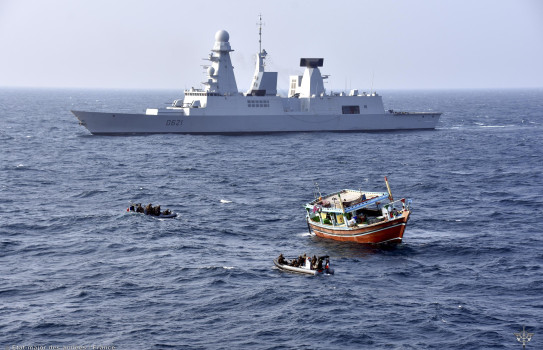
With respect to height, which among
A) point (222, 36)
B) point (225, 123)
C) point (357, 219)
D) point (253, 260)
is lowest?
point (253, 260)

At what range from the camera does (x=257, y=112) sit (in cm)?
10800

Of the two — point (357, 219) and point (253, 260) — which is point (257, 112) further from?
point (253, 260)

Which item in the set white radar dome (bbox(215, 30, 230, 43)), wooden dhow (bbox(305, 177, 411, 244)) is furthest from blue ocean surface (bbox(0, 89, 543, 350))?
white radar dome (bbox(215, 30, 230, 43))

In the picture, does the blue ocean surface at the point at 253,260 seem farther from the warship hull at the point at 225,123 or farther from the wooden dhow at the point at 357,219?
the warship hull at the point at 225,123

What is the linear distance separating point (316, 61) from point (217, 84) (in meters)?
19.0

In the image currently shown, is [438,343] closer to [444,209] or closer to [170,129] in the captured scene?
[444,209]

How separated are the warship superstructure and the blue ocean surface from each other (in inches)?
946

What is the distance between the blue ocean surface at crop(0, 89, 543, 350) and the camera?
100ft

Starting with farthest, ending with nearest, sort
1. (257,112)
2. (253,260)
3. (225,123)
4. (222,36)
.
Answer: (222,36) < (257,112) < (225,123) < (253,260)

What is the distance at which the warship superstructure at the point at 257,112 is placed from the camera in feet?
344

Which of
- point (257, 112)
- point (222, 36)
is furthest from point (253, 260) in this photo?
point (222, 36)

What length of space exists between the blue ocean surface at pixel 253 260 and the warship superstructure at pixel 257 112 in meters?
24.0

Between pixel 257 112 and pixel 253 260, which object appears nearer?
pixel 253 260

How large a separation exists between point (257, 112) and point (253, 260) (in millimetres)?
68513
